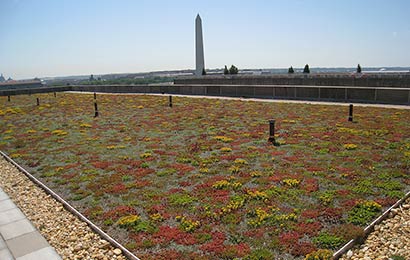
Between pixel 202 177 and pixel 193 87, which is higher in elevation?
pixel 193 87

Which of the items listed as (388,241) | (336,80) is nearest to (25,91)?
(336,80)

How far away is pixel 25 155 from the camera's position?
12.7 meters

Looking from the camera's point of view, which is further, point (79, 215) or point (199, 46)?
point (199, 46)

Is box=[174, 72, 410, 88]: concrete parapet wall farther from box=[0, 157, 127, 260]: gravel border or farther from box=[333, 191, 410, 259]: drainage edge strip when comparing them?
box=[0, 157, 127, 260]: gravel border

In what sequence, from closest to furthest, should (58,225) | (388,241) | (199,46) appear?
(388,241) < (58,225) < (199,46)

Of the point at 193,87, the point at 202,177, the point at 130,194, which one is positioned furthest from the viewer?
the point at 193,87

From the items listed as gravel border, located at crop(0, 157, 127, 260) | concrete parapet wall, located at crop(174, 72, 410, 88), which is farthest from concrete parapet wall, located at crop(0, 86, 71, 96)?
gravel border, located at crop(0, 157, 127, 260)

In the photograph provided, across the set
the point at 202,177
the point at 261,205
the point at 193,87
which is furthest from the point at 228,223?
the point at 193,87

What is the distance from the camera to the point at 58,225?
22.5ft

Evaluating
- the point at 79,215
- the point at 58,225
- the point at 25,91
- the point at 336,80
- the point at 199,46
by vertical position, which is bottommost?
the point at 58,225

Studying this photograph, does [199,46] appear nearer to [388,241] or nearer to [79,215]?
[79,215]

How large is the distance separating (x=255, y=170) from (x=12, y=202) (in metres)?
7.14

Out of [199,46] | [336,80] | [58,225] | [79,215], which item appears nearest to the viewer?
[58,225]

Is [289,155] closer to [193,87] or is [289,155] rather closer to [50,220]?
[50,220]
